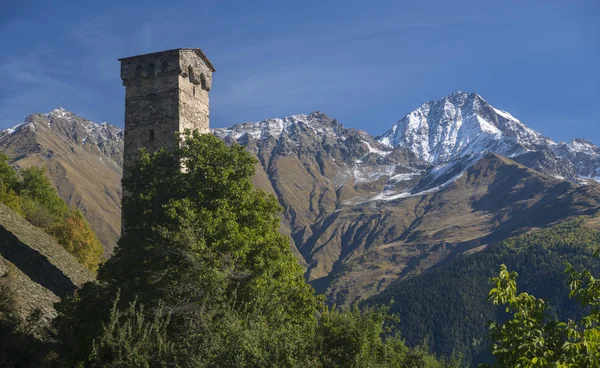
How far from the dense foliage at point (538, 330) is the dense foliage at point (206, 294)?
291 inches

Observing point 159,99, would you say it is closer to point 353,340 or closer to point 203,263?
point 203,263

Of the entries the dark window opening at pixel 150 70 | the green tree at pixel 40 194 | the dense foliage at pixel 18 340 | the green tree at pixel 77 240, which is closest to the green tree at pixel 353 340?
the dense foliage at pixel 18 340

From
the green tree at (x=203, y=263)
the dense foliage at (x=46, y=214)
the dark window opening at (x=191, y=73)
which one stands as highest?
the dark window opening at (x=191, y=73)

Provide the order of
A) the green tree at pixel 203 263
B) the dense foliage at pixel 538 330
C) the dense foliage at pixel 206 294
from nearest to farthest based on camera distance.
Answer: the dense foliage at pixel 538 330 → the dense foliage at pixel 206 294 → the green tree at pixel 203 263

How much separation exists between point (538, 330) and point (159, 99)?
84.7 ft

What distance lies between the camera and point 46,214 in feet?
166

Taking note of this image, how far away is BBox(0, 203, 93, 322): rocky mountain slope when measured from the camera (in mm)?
27562

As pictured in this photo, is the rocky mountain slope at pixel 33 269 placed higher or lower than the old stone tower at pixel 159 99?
lower

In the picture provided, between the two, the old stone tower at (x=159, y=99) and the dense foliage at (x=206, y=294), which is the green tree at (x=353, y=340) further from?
the old stone tower at (x=159, y=99)

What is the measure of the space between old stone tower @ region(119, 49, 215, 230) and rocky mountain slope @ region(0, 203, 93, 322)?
234 inches

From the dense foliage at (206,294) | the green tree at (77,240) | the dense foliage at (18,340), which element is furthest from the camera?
the green tree at (77,240)

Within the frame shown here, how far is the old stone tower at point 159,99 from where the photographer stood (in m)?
32.8

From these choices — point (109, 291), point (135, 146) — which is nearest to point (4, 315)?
point (109, 291)

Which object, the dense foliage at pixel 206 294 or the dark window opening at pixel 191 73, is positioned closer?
the dense foliage at pixel 206 294
